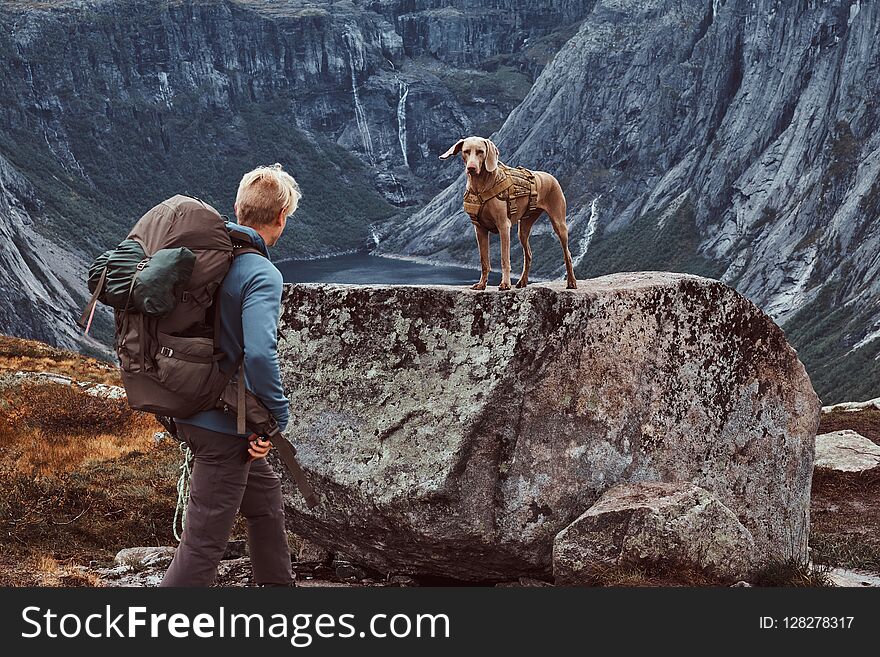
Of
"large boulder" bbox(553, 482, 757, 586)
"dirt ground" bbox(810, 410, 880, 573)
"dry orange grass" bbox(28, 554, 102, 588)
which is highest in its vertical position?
"large boulder" bbox(553, 482, 757, 586)

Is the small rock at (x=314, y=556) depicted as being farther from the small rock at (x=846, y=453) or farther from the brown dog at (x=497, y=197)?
the small rock at (x=846, y=453)

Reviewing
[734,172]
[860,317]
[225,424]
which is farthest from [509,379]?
[734,172]

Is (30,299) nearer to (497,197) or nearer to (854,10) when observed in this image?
(497,197)

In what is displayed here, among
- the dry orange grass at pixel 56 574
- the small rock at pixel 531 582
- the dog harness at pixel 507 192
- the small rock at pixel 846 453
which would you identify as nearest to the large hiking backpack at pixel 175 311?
the dry orange grass at pixel 56 574

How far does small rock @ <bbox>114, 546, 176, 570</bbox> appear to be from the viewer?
9258mm

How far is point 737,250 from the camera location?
163125 millimetres

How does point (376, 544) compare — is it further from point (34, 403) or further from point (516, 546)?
point (34, 403)

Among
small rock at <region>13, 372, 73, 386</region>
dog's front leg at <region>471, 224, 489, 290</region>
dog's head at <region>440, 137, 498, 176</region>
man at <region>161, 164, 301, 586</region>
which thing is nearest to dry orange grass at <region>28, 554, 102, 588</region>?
man at <region>161, 164, 301, 586</region>

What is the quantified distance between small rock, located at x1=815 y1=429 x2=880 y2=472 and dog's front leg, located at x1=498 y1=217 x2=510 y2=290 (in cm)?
1097

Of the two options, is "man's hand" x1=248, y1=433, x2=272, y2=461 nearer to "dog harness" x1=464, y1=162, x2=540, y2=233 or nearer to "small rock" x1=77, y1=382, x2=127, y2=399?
"dog harness" x1=464, y1=162, x2=540, y2=233

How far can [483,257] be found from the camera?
32.9 ft

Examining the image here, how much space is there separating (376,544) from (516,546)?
1418 millimetres

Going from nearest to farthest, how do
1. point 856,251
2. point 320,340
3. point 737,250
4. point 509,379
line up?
point 509,379
point 320,340
point 856,251
point 737,250

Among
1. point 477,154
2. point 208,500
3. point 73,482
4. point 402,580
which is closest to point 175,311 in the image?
point 208,500
